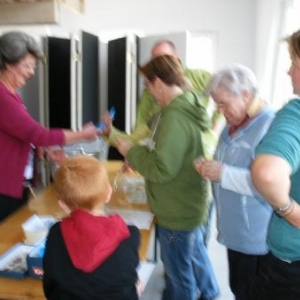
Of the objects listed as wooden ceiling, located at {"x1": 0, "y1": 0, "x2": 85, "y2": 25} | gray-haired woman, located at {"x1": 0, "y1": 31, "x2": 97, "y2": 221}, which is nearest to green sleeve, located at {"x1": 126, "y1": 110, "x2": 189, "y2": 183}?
gray-haired woman, located at {"x1": 0, "y1": 31, "x2": 97, "y2": 221}

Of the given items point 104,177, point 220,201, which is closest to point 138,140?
point 220,201

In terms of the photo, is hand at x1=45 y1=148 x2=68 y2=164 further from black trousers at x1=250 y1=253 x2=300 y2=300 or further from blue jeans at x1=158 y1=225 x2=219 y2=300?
black trousers at x1=250 y1=253 x2=300 y2=300

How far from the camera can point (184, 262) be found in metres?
1.80

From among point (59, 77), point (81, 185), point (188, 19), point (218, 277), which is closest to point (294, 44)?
point (81, 185)

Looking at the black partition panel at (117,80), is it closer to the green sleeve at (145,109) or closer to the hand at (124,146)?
the green sleeve at (145,109)

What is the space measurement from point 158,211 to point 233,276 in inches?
16.5

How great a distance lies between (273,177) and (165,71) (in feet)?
2.87

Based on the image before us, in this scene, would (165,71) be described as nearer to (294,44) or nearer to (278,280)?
(294,44)

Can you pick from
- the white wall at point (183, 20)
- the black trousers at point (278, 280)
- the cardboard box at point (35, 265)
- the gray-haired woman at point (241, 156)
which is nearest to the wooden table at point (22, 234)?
the cardboard box at point (35, 265)

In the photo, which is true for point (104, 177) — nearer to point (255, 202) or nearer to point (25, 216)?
point (255, 202)

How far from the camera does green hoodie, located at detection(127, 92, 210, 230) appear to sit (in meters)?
1.52

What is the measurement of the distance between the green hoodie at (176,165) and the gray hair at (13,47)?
672 mm

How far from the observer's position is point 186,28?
515 centimetres

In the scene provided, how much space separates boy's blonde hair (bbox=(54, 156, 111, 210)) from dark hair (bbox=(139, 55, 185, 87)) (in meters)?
0.61
